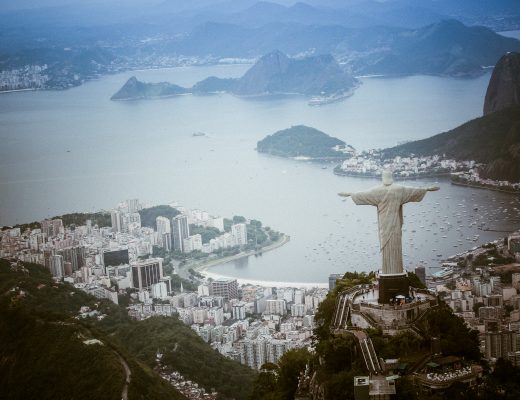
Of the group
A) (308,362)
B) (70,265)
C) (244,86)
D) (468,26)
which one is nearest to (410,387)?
(308,362)

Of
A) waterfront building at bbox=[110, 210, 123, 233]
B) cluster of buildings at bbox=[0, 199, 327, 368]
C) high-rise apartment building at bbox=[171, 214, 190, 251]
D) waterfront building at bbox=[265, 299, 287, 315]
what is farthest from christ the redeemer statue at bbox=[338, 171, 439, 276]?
waterfront building at bbox=[110, 210, 123, 233]

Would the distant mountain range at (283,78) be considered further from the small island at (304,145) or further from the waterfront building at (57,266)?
the waterfront building at (57,266)

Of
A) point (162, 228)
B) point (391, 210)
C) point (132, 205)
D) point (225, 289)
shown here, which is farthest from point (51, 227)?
point (391, 210)

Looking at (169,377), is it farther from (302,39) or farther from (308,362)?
(302,39)

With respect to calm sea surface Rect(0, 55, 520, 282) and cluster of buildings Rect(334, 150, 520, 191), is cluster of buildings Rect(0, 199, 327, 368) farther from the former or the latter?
cluster of buildings Rect(334, 150, 520, 191)

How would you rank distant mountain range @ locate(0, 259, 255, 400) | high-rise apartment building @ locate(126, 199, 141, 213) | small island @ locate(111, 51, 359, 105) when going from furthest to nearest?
small island @ locate(111, 51, 359, 105), high-rise apartment building @ locate(126, 199, 141, 213), distant mountain range @ locate(0, 259, 255, 400)

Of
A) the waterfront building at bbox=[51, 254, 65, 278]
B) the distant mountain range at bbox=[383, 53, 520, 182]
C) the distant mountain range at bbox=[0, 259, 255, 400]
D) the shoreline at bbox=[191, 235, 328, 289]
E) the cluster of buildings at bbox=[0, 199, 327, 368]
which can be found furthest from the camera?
the distant mountain range at bbox=[383, 53, 520, 182]
